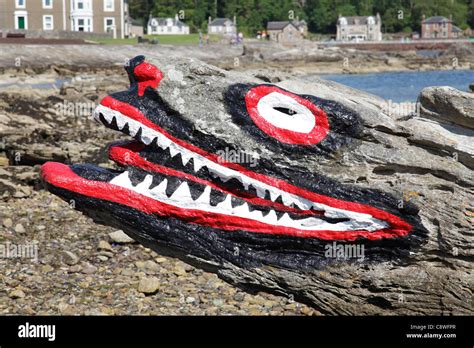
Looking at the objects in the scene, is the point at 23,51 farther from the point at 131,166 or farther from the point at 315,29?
the point at 315,29

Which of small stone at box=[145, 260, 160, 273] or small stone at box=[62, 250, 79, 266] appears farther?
small stone at box=[62, 250, 79, 266]

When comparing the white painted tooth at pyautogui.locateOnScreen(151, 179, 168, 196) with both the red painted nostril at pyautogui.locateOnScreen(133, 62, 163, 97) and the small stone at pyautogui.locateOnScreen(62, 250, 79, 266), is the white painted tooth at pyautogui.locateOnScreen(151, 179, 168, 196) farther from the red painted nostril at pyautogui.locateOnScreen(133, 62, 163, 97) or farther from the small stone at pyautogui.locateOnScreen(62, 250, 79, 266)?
the small stone at pyautogui.locateOnScreen(62, 250, 79, 266)

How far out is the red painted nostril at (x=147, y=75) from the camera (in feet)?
21.4

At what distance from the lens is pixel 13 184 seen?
1369cm

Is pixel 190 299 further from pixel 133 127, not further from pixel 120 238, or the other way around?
pixel 133 127

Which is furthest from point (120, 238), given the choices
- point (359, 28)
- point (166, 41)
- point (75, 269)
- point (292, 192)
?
point (359, 28)

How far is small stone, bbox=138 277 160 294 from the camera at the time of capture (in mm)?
8503

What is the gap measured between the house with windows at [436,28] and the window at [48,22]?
253ft

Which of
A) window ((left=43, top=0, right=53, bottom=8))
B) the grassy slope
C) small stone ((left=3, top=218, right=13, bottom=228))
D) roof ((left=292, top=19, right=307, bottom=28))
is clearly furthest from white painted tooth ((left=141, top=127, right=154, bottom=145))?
roof ((left=292, top=19, right=307, bottom=28))

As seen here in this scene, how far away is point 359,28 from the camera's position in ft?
417

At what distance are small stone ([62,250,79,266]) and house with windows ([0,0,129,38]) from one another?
2647 inches

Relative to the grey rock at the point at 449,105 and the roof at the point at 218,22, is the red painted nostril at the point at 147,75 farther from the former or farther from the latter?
the roof at the point at 218,22

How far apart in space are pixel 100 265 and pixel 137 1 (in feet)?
352

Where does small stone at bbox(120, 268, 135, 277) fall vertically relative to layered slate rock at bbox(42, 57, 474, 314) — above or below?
below
